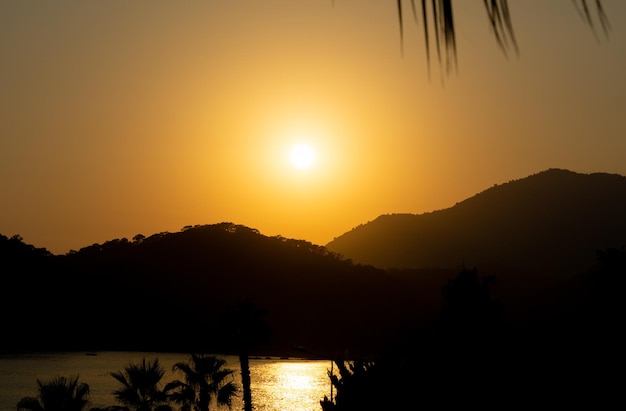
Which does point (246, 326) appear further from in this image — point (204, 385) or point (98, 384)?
point (98, 384)

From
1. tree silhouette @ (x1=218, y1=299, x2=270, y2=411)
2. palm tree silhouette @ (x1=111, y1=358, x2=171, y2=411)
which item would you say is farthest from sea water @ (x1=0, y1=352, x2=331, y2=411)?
palm tree silhouette @ (x1=111, y1=358, x2=171, y2=411)

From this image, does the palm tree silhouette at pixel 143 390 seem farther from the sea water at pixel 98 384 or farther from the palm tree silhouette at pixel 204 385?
the sea water at pixel 98 384

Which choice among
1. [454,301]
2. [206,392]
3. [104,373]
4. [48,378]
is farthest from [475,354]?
[104,373]

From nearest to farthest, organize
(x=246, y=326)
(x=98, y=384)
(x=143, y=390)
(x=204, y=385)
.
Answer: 1. (x=143, y=390)
2. (x=204, y=385)
3. (x=246, y=326)
4. (x=98, y=384)

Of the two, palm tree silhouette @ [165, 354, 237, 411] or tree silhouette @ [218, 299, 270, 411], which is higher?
tree silhouette @ [218, 299, 270, 411]

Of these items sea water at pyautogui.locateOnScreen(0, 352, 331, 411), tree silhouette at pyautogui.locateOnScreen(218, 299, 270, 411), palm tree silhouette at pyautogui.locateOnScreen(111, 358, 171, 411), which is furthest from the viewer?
sea water at pyautogui.locateOnScreen(0, 352, 331, 411)

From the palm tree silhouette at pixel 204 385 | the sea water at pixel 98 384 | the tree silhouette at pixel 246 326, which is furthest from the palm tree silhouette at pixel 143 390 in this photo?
the sea water at pixel 98 384

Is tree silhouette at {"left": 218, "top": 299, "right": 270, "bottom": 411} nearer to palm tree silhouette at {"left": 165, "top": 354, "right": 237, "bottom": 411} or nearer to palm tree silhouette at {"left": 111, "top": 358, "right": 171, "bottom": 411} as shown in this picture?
palm tree silhouette at {"left": 165, "top": 354, "right": 237, "bottom": 411}

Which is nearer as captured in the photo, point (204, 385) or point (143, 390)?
point (143, 390)

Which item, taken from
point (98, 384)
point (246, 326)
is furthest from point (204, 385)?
point (98, 384)

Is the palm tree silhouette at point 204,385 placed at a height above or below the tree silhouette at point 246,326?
below

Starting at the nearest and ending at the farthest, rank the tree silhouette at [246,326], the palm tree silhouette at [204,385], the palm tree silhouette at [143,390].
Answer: the palm tree silhouette at [143,390] < the palm tree silhouette at [204,385] < the tree silhouette at [246,326]

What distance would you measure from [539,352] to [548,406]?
7.53 ft

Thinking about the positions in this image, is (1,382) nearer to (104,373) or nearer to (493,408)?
(104,373)
